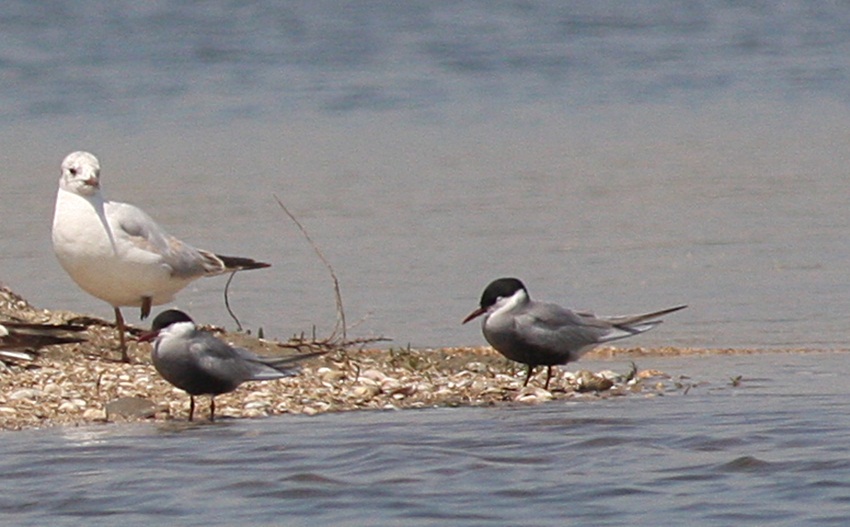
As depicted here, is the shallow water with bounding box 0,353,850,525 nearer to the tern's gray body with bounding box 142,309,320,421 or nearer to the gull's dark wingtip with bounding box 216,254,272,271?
the tern's gray body with bounding box 142,309,320,421

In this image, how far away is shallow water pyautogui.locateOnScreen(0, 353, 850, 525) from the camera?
250 inches

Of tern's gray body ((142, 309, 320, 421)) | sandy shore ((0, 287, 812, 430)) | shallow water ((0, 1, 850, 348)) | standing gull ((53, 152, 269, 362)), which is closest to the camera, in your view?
tern's gray body ((142, 309, 320, 421))

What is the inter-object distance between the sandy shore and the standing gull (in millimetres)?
359

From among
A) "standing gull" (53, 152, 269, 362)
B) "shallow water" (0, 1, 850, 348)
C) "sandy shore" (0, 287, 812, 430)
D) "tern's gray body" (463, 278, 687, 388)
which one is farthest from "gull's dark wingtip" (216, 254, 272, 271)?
"tern's gray body" (463, 278, 687, 388)

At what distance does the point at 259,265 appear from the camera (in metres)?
9.89

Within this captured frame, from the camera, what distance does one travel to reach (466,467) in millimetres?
6965

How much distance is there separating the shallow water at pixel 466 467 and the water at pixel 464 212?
18 millimetres

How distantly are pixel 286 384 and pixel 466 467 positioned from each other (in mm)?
1908

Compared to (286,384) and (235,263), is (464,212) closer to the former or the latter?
(235,263)

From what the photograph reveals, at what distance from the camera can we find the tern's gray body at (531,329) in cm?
864

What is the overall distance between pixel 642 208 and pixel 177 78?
8882mm

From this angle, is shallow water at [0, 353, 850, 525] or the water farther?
the water

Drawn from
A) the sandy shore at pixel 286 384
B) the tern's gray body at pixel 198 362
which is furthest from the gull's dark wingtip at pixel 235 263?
the tern's gray body at pixel 198 362

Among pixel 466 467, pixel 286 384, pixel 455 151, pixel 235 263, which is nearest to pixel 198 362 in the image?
pixel 286 384
